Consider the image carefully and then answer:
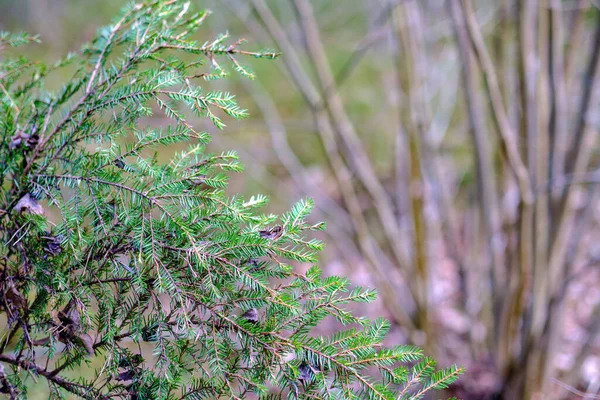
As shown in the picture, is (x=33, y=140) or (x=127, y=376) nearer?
(x=127, y=376)

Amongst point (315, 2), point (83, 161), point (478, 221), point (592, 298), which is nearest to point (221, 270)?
point (83, 161)

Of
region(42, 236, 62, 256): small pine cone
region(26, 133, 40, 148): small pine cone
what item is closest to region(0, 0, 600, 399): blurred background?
region(26, 133, 40, 148): small pine cone

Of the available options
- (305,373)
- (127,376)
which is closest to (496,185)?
(305,373)

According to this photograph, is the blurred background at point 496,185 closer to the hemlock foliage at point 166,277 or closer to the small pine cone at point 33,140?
the hemlock foliage at point 166,277

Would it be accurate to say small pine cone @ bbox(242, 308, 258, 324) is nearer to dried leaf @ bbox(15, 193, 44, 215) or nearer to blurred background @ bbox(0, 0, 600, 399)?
dried leaf @ bbox(15, 193, 44, 215)

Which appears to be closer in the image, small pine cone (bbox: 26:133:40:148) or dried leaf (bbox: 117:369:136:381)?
dried leaf (bbox: 117:369:136:381)

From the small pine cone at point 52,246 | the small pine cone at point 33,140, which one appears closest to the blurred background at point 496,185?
the small pine cone at point 33,140

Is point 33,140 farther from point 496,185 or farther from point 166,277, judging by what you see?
point 496,185

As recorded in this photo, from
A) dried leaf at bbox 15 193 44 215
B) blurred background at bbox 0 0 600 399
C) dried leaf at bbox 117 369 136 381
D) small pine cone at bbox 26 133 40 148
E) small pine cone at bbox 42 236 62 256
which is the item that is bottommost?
dried leaf at bbox 117 369 136 381

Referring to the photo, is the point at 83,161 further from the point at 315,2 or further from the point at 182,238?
the point at 315,2
